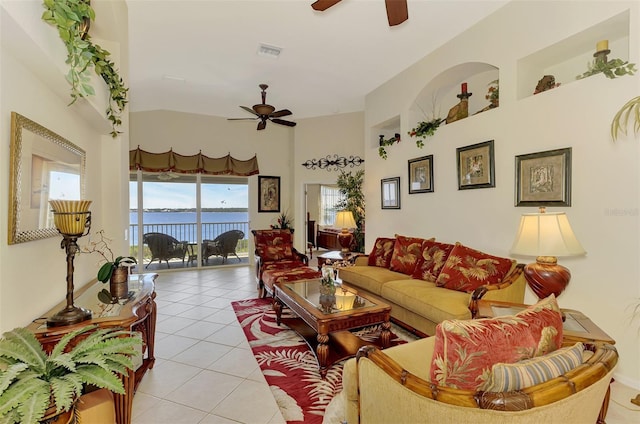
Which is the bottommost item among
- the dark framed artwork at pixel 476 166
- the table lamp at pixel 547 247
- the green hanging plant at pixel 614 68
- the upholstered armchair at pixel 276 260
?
the upholstered armchair at pixel 276 260

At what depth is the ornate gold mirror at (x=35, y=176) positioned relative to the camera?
1.44 m

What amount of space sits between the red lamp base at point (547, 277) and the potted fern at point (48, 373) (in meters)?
2.62

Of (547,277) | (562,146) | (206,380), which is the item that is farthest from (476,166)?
A: (206,380)

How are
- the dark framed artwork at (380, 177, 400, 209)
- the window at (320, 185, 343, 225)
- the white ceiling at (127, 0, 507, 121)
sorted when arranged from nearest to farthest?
the white ceiling at (127, 0, 507, 121) < the dark framed artwork at (380, 177, 400, 209) < the window at (320, 185, 343, 225)

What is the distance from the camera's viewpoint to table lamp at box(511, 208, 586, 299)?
2135 mm

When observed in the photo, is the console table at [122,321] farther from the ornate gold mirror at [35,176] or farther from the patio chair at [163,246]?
the patio chair at [163,246]

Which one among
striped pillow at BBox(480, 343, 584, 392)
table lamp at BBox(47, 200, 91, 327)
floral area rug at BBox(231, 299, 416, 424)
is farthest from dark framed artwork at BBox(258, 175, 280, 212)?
striped pillow at BBox(480, 343, 584, 392)

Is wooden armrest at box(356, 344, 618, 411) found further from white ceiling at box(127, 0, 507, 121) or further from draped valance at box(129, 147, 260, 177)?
draped valance at box(129, 147, 260, 177)

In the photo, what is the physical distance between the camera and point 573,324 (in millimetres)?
1944

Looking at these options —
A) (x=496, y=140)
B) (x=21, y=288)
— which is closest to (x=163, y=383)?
(x=21, y=288)

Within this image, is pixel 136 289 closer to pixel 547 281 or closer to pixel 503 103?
pixel 547 281

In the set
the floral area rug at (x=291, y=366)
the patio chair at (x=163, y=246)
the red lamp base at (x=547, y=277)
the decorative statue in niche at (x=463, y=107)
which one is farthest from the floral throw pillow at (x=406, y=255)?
the patio chair at (x=163, y=246)

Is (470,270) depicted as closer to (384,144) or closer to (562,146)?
(562,146)

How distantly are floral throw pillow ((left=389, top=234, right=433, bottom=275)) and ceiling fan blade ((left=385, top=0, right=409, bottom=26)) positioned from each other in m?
2.57
